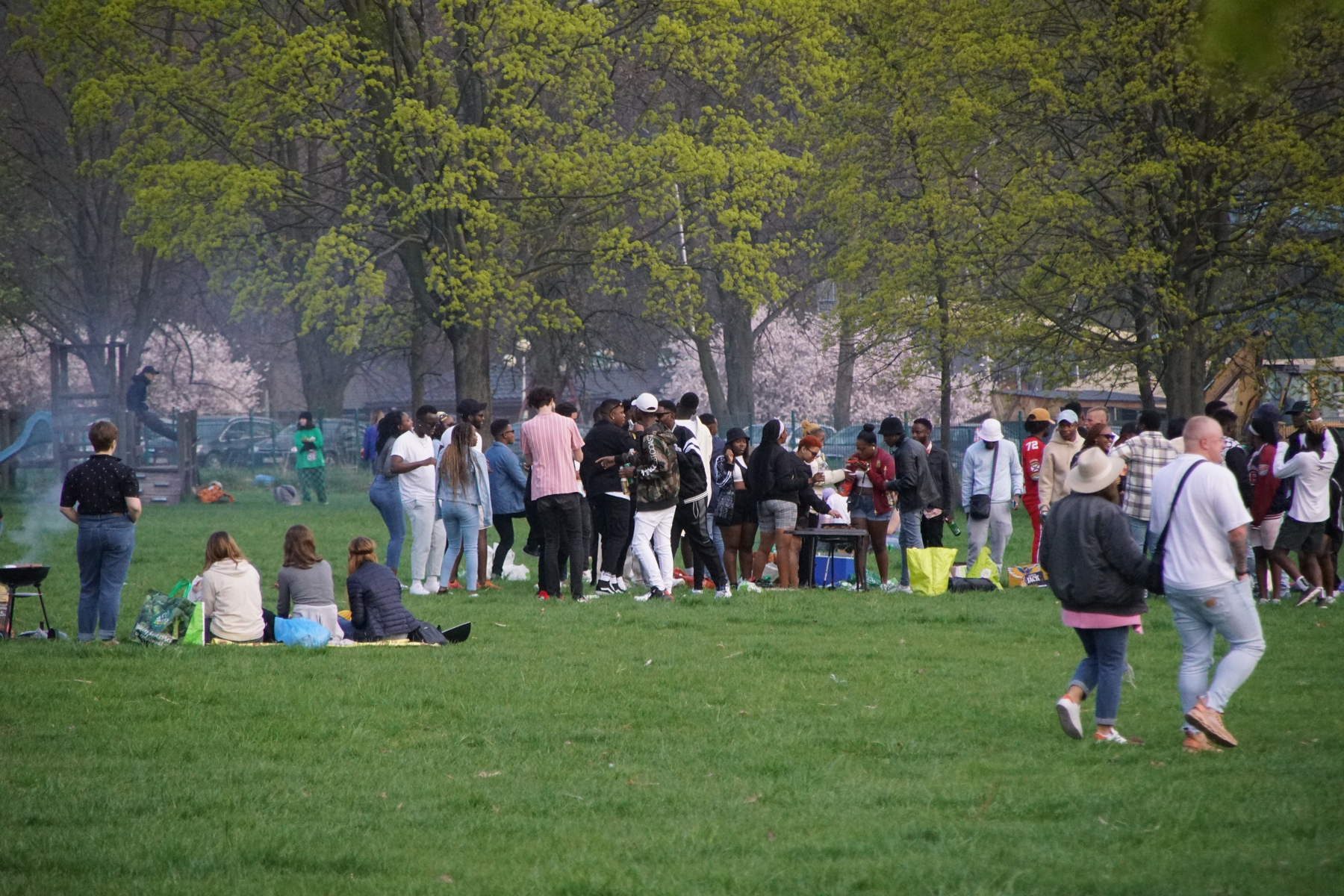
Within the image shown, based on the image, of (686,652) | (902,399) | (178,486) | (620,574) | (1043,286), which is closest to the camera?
(686,652)

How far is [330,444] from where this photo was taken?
35.8 meters

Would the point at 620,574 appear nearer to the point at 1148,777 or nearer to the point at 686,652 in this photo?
the point at 686,652

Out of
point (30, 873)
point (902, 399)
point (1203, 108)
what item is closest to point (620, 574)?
point (30, 873)

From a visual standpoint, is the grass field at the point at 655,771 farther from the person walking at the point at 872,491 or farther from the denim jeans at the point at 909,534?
the person walking at the point at 872,491

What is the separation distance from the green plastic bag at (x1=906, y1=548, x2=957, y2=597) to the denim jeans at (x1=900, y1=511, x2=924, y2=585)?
0.28 m

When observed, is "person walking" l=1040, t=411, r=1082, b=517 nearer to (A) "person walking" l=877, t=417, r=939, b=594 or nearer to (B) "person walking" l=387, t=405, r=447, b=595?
(A) "person walking" l=877, t=417, r=939, b=594

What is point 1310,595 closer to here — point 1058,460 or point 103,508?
point 1058,460

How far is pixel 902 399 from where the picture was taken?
2409 inches

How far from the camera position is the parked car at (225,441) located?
34.7 metres

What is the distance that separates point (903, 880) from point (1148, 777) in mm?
1973

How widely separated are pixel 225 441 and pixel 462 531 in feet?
75.8

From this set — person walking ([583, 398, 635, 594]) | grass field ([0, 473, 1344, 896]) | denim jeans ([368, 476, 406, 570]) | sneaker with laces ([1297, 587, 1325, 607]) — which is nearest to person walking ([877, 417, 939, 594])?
person walking ([583, 398, 635, 594])

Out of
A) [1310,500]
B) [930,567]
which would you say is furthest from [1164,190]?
[930,567]

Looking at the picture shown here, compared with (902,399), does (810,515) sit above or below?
below
